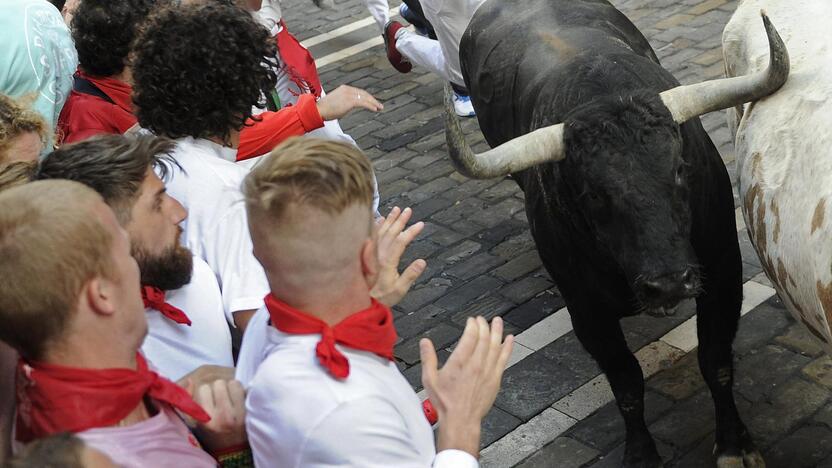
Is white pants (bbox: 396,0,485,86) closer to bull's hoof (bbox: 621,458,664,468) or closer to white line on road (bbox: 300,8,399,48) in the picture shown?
white line on road (bbox: 300,8,399,48)

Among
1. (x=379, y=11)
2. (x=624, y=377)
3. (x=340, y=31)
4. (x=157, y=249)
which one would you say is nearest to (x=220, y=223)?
(x=157, y=249)

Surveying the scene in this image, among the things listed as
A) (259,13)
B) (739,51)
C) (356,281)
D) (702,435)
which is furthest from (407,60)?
(356,281)

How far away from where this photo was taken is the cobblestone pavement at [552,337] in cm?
445

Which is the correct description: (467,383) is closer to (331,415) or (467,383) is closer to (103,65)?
(331,415)

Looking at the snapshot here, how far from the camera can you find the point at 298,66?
5570 mm

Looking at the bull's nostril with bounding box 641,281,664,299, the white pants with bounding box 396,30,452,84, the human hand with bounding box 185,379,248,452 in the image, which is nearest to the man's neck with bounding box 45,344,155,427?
the human hand with bounding box 185,379,248,452

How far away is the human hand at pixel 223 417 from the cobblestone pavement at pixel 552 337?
224cm

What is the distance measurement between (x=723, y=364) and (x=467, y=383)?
229cm

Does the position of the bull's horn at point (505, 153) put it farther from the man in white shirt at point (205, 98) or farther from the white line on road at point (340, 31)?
the white line on road at point (340, 31)

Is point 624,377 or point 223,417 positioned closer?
point 223,417

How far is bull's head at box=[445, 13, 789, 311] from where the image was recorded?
144 inches

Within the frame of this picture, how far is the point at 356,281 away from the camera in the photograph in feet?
7.32

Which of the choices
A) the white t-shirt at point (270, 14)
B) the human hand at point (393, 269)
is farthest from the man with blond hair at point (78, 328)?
the white t-shirt at point (270, 14)

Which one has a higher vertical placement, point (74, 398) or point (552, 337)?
point (74, 398)
